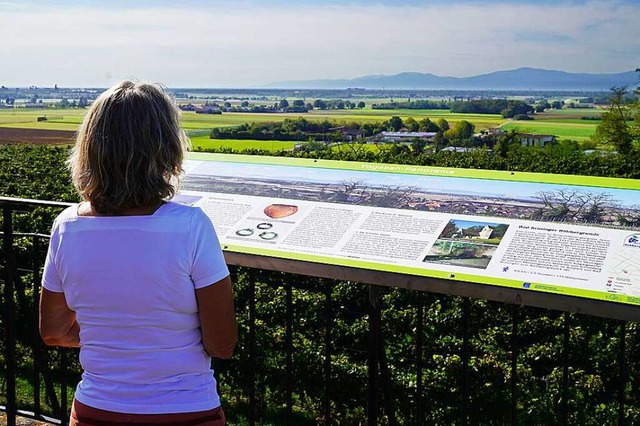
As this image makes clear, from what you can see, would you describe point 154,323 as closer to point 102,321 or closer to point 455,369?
point 102,321

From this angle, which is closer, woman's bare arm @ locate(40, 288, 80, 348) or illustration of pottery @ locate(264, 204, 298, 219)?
woman's bare arm @ locate(40, 288, 80, 348)

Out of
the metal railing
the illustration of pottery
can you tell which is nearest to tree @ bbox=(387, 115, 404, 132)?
the metal railing

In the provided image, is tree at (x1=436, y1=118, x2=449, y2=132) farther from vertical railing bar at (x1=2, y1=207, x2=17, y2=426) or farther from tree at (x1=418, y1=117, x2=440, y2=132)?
vertical railing bar at (x1=2, y1=207, x2=17, y2=426)

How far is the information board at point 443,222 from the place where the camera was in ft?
8.00

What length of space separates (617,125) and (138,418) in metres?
30.3

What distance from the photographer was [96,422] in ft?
5.88

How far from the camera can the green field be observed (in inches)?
1772

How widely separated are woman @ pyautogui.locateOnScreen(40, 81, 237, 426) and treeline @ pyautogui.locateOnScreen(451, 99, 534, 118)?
5850 centimetres

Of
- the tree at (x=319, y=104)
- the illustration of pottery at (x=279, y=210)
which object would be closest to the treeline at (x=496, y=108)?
the tree at (x=319, y=104)

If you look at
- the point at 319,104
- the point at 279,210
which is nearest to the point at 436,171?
the point at 279,210

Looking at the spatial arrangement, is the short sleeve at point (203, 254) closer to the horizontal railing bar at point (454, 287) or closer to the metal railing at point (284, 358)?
the horizontal railing bar at point (454, 287)

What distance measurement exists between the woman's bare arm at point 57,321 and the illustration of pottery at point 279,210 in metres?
1.11

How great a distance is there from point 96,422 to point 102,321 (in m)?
0.24

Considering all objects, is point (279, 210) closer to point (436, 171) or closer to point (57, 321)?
point (436, 171)
